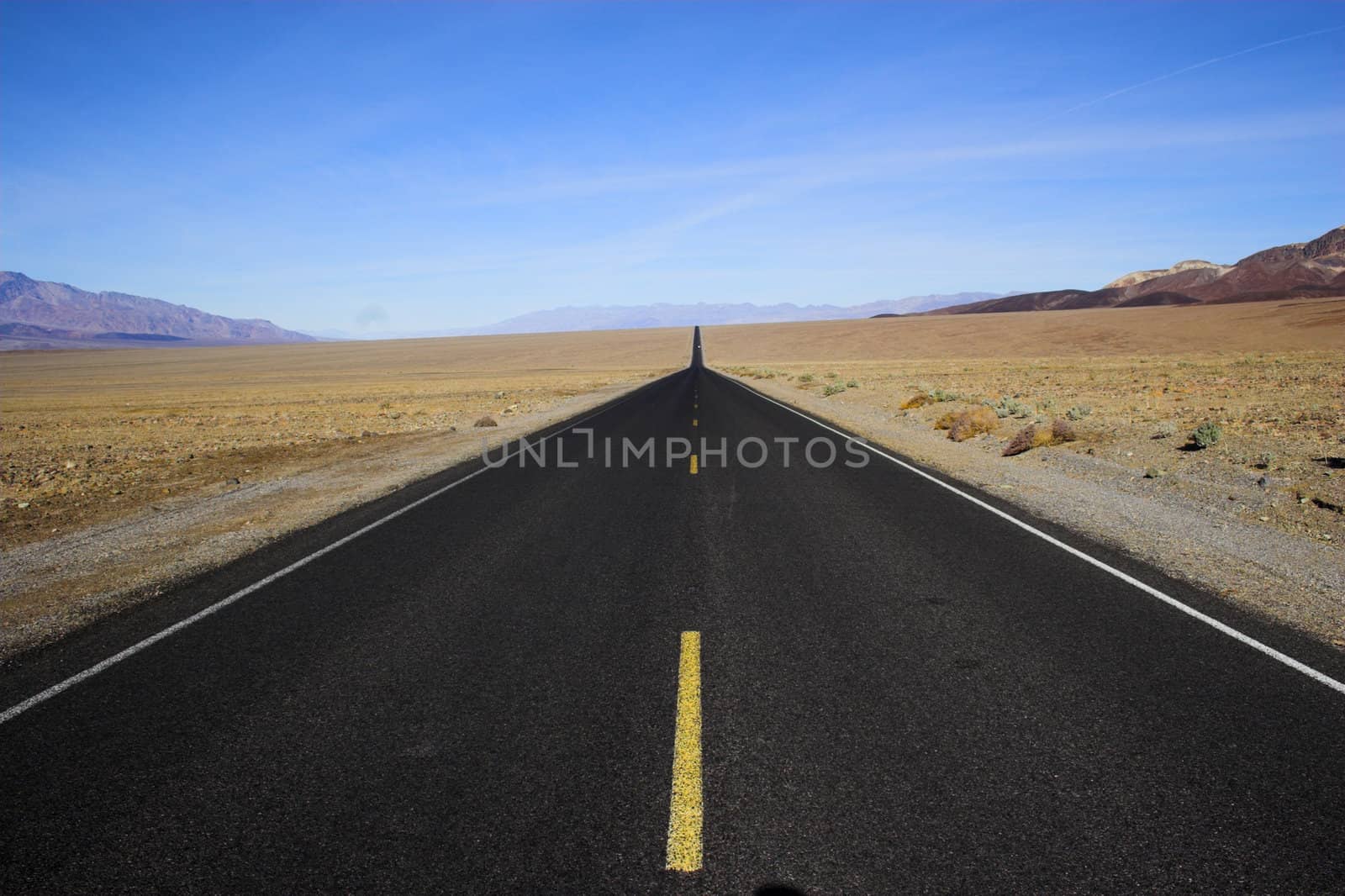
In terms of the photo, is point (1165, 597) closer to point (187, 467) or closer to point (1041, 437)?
point (1041, 437)

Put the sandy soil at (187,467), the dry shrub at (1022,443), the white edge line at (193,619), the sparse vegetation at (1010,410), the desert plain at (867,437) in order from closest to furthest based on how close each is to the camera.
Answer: the white edge line at (193,619) → the desert plain at (867,437) → the sandy soil at (187,467) → the dry shrub at (1022,443) → the sparse vegetation at (1010,410)

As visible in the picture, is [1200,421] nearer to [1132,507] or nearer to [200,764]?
[1132,507]

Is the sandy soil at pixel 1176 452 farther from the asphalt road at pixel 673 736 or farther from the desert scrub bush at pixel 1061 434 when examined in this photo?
the asphalt road at pixel 673 736

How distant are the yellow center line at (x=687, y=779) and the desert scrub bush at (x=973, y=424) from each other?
567 inches

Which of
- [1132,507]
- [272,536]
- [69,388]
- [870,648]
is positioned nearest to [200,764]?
[870,648]

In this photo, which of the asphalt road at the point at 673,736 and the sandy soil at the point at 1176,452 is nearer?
the asphalt road at the point at 673,736

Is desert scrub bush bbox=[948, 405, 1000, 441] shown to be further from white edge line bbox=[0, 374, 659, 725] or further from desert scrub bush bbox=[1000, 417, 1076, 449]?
white edge line bbox=[0, 374, 659, 725]

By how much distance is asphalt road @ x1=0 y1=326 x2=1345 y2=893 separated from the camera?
295 cm

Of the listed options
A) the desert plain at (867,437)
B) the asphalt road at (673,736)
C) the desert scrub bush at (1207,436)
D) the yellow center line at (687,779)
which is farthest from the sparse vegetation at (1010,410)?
the yellow center line at (687,779)

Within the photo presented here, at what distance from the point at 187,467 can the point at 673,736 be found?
16267 mm

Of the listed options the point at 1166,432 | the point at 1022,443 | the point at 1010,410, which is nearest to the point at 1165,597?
the point at 1022,443

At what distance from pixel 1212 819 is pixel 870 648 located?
6.78 ft

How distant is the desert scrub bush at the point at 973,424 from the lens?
17375mm

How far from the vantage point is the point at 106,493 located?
12992 millimetres
